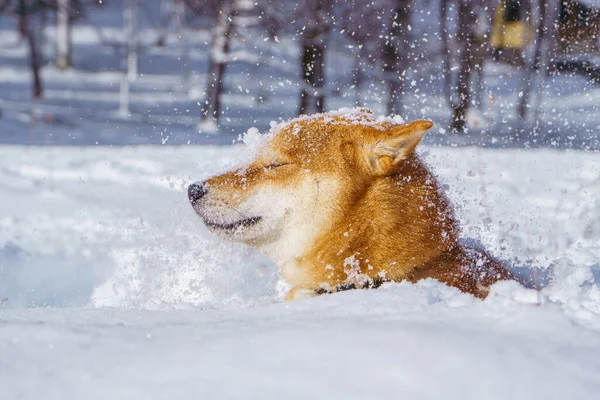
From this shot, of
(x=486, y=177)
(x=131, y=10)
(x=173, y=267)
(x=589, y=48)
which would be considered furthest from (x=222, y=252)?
(x=131, y=10)

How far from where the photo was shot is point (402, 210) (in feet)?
10.9

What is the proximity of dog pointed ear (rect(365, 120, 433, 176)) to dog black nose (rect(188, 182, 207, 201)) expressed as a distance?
2.45 feet

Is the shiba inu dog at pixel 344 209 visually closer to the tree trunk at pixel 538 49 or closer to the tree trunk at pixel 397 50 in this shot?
the tree trunk at pixel 538 49

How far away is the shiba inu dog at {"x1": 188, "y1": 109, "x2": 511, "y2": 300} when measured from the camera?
3.30 m

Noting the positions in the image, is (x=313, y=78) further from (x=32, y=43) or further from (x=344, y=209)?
(x=344, y=209)

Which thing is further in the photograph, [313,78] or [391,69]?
[391,69]

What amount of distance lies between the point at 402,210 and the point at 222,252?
1418 millimetres

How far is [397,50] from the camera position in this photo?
18.5 m

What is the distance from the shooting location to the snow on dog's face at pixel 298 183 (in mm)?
3412

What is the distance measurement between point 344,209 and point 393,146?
0.33 meters

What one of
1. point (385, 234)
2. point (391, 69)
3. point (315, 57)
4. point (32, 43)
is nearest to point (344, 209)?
point (385, 234)

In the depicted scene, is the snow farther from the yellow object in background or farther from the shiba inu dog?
the yellow object in background

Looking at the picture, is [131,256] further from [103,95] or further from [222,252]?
[103,95]

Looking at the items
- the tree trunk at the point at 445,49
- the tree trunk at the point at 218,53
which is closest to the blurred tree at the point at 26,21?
the tree trunk at the point at 218,53
